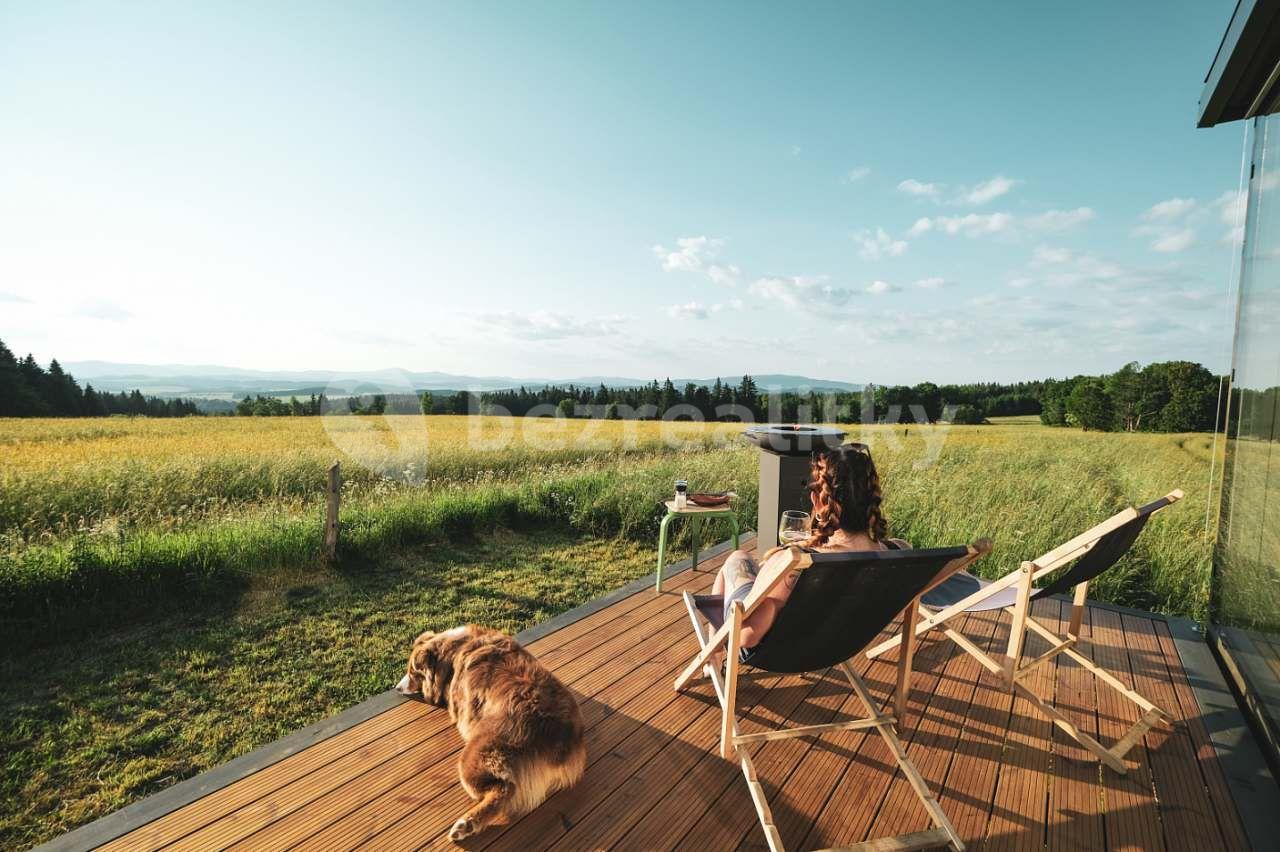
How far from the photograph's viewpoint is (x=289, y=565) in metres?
4.71

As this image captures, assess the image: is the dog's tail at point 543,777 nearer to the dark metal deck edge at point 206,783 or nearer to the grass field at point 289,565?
the dark metal deck edge at point 206,783

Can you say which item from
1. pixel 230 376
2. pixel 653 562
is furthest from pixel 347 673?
pixel 230 376

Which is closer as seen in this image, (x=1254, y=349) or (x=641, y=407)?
(x=1254, y=349)

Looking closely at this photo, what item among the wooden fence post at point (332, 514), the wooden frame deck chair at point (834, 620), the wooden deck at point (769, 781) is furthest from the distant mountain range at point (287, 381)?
the wooden frame deck chair at point (834, 620)

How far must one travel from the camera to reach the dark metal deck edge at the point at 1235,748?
5.76 ft

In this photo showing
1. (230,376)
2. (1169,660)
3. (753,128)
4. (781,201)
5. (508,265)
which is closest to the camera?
(1169,660)

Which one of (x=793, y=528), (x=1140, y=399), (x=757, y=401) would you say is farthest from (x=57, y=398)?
(x=1140, y=399)

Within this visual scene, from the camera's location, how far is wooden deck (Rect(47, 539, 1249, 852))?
1659mm

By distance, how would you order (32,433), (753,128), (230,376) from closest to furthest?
(753,128), (32,433), (230,376)

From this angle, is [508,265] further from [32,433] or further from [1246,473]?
[32,433]

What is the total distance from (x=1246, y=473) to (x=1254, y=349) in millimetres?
663

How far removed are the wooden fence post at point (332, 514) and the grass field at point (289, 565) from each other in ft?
0.43

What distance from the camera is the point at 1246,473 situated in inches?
110

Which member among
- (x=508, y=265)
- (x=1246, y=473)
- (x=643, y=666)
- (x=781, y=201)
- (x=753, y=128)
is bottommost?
(x=643, y=666)
